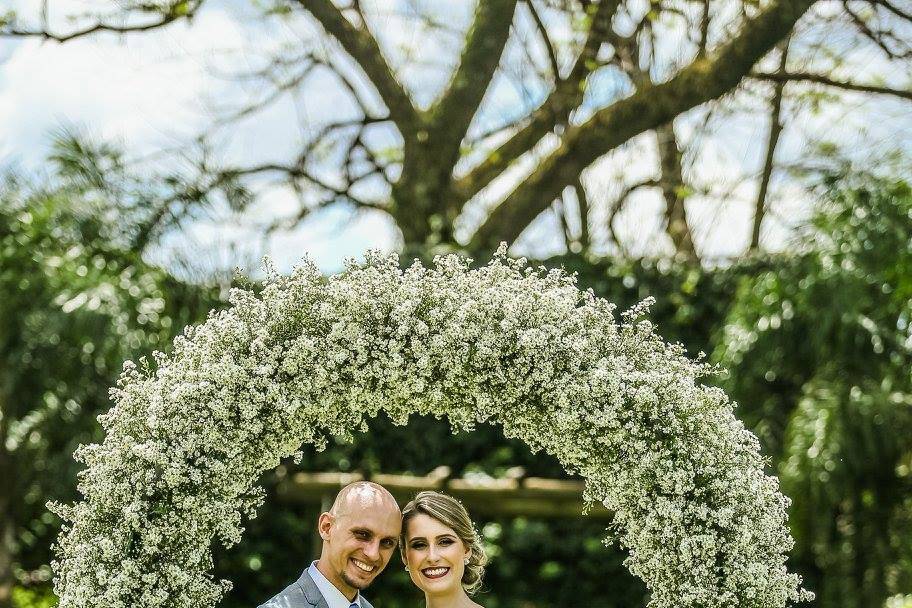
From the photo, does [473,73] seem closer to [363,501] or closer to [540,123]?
[540,123]

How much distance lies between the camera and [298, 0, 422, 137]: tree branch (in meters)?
8.97

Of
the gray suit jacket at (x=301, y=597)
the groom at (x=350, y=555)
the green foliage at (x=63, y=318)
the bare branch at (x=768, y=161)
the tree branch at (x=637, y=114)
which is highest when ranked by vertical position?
the bare branch at (x=768, y=161)

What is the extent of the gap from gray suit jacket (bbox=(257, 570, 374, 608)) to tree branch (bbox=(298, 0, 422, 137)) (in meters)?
6.02

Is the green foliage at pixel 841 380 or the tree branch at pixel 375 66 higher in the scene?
the tree branch at pixel 375 66

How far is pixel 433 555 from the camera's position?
150 inches

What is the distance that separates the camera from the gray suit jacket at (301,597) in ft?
12.2

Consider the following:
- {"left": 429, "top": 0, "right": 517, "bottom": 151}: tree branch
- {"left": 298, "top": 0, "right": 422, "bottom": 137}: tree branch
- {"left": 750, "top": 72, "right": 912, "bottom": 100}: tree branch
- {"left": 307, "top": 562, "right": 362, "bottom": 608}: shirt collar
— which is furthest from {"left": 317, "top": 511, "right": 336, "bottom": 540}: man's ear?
{"left": 750, "top": 72, "right": 912, "bottom": 100}: tree branch

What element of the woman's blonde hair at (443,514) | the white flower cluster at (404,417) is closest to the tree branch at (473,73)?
the white flower cluster at (404,417)

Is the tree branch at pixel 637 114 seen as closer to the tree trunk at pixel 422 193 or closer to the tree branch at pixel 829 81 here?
the tree trunk at pixel 422 193

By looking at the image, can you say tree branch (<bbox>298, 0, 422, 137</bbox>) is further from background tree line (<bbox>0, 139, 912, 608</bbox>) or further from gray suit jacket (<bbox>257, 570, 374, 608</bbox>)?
gray suit jacket (<bbox>257, 570, 374, 608</bbox>)

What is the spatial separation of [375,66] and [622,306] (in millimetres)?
3147

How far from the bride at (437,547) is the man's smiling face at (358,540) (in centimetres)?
9

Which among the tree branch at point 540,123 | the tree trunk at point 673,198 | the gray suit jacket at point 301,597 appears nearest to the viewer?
the gray suit jacket at point 301,597

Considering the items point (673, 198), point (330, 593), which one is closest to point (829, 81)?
point (673, 198)
